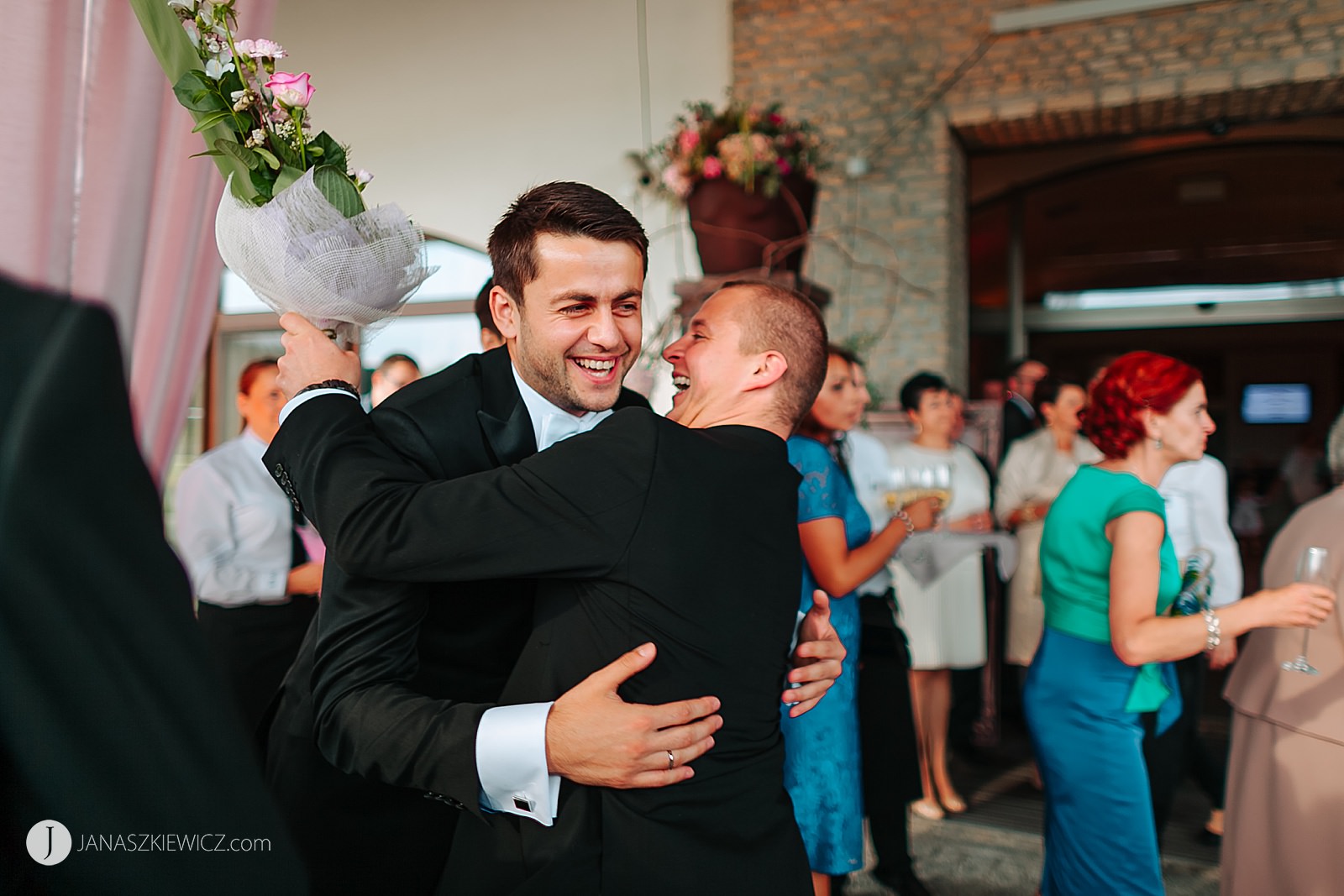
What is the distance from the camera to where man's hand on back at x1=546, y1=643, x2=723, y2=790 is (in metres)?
1.13

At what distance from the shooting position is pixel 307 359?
1.24m

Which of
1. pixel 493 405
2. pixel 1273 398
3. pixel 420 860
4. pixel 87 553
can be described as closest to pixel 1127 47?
pixel 1273 398

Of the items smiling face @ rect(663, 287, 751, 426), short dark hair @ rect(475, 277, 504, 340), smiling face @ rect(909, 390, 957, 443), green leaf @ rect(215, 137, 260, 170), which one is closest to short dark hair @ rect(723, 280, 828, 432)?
smiling face @ rect(663, 287, 751, 426)

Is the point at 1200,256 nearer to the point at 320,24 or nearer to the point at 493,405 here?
the point at 320,24

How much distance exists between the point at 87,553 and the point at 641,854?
82cm

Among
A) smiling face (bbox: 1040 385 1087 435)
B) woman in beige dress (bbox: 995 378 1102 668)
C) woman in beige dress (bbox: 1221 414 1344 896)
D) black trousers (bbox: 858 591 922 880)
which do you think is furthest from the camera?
smiling face (bbox: 1040 385 1087 435)

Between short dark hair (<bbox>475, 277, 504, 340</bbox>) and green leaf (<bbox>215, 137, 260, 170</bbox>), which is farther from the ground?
green leaf (<bbox>215, 137, 260, 170</bbox>)

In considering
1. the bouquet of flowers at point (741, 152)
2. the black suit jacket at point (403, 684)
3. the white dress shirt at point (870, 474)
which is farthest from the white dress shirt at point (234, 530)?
the white dress shirt at point (870, 474)

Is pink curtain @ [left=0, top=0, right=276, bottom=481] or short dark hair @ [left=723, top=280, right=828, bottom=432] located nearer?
pink curtain @ [left=0, top=0, right=276, bottom=481]

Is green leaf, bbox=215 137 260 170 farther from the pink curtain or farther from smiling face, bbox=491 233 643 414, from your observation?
smiling face, bbox=491 233 643 414

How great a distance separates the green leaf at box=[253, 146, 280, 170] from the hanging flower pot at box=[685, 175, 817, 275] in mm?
2656

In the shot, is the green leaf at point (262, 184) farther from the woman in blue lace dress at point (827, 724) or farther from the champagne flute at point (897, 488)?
the champagne flute at point (897, 488)

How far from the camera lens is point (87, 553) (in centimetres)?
58

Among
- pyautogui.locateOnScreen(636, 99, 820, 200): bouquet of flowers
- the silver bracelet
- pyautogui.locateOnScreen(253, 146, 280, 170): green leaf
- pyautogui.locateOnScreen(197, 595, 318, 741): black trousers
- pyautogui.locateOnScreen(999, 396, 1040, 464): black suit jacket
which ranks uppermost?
pyautogui.locateOnScreen(636, 99, 820, 200): bouquet of flowers
